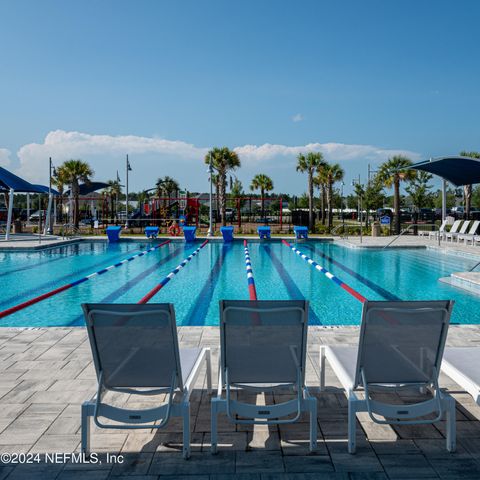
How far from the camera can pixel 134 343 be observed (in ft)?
9.05

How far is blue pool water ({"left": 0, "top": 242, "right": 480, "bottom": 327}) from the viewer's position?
26.9 feet

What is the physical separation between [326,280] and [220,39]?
11.2 meters

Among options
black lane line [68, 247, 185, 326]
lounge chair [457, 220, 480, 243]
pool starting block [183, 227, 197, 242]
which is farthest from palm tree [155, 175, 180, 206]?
lounge chair [457, 220, 480, 243]

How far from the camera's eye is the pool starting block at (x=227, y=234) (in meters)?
22.1

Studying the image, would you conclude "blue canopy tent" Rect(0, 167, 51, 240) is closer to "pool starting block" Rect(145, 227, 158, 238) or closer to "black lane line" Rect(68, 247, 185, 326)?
"pool starting block" Rect(145, 227, 158, 238)

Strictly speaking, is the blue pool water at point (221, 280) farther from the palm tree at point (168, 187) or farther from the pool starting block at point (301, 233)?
the palm tree at point (168, 187)

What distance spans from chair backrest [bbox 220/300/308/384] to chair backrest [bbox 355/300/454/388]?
425 millimetres

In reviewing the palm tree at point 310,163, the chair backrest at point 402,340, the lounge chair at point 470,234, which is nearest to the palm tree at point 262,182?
the palm tree at point 310,163

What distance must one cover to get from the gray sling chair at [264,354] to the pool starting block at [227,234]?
62.7 feet

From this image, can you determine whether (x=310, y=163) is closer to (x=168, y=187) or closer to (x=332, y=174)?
(x=332, y=174)

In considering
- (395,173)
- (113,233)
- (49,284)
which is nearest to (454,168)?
(395,173)

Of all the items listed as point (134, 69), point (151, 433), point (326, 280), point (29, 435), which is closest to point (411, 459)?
A: point (151, 433)

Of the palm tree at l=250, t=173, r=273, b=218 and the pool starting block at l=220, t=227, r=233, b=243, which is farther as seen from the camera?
the palm tree at l=250, t=173, r=273, b=218

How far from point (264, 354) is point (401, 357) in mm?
926
